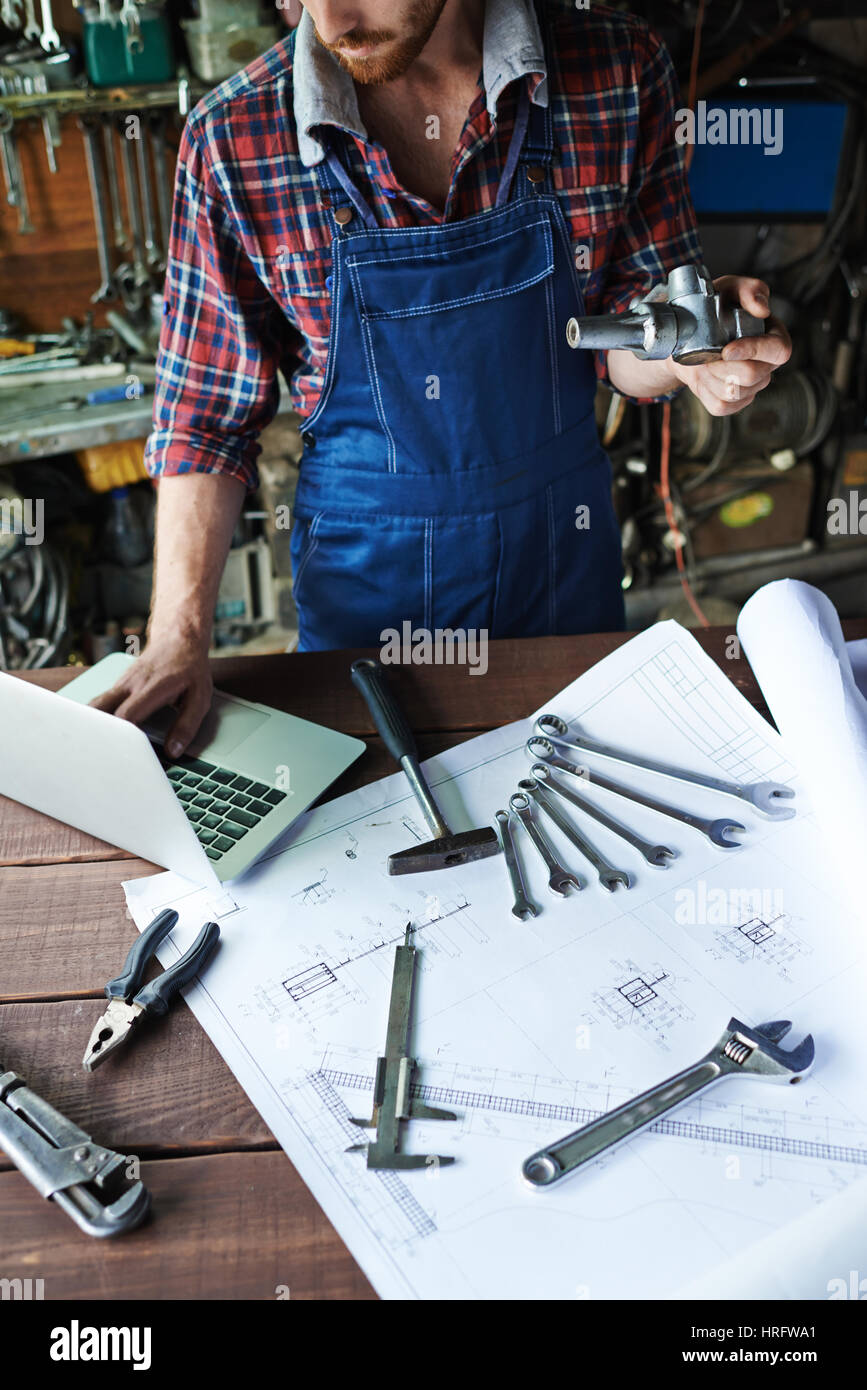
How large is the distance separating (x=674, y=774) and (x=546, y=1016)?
0.30 meters

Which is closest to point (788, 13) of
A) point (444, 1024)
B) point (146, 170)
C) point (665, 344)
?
point (146, 170)

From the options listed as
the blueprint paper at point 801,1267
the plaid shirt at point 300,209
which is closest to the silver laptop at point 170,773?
the plaid shirt at point 300,209

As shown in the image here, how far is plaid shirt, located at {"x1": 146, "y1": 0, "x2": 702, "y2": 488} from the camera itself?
115cm

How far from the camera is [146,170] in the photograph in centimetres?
240

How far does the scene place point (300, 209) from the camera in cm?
116

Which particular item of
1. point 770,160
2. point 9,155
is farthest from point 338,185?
point 770,160

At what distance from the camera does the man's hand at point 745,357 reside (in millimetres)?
971

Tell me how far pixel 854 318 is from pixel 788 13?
676 millimetres

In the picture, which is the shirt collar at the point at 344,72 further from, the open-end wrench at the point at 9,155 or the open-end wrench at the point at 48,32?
the open-end wrench at the point at 9,155

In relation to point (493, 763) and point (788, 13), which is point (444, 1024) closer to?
point (493, 763)

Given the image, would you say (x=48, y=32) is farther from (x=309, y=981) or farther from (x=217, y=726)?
(x=309, y=981)

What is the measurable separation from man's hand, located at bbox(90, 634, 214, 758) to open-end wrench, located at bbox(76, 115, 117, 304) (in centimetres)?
160

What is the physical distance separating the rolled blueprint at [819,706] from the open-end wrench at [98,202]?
1.87m

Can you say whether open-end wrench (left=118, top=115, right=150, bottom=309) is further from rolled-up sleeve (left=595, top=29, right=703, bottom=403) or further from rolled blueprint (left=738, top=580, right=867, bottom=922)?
rolled blueprint (left=738, top=580, right=867, bottom=922)
